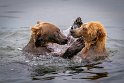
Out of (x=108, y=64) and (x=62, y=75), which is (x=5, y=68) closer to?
(x=62, y=75)

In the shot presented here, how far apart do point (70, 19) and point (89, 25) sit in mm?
7764

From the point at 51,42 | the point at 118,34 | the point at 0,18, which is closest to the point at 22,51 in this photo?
the point at 51,42

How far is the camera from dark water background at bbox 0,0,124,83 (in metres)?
10.5

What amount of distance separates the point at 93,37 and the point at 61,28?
6.10 meters

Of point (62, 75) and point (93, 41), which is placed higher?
point (93, 41)

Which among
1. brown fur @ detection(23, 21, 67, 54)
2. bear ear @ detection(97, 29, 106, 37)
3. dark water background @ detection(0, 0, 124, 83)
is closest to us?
dark water background @ detection(0, 0, 124, 83)

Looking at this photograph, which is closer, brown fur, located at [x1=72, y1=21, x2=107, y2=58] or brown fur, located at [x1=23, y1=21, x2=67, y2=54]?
brown fur, located at [x1=72, y1=21, x2=107, y2=58]

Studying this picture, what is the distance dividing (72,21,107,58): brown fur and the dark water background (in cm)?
40

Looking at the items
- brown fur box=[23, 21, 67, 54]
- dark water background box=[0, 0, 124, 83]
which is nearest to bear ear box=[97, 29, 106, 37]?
dark water background box=[0, 0, 124, 83]

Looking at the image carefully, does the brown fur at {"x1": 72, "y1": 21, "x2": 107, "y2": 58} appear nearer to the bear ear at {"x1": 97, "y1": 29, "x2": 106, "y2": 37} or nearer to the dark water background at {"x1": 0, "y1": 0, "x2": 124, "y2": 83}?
the bear ear at {"x1": 97, "y1": 29, "x2": 106, "y2": 37}

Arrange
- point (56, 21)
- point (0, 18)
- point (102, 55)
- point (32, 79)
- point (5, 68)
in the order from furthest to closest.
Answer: point (0, 18) → point (56, 21) → point (102, 55) → point (5, 68) → point (32, 79)

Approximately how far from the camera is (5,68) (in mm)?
11148

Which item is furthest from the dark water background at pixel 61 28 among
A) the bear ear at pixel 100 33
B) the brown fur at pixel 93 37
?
the bear ear at pixel 100 33

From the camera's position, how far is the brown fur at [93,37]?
11586 millimetres
